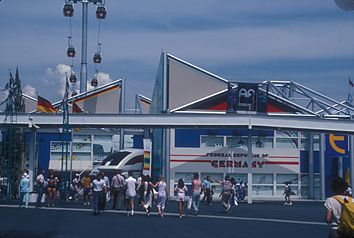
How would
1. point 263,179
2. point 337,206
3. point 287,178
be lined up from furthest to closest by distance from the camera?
1. point 287,178
2. point 263,179
3. point 337,206

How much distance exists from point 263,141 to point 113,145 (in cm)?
1395

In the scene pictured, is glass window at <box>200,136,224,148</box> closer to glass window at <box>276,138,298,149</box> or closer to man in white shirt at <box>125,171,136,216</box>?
glass window at <box>276,138,298,149</box>

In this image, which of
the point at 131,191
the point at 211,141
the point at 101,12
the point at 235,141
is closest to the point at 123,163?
the point at 211,141

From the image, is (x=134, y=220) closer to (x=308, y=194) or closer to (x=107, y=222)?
(x=107, y=222)

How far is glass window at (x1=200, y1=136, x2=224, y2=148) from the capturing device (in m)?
43.7

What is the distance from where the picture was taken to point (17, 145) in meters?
35.9

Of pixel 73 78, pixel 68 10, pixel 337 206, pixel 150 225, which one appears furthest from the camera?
pixel 73 78

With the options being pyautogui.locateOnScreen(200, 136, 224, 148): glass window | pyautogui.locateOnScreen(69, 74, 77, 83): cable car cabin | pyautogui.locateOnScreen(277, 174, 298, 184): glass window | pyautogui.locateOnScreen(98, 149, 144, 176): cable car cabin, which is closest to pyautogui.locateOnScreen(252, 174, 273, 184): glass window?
pyautogui.locateOnScreen(277, 174, 298, 184): glass window

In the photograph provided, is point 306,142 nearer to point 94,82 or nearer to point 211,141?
point 211,141

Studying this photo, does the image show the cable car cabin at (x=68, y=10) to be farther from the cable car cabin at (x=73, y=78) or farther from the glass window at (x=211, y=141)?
the glass window at (x=211, y=141)

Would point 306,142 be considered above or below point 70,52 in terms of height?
below

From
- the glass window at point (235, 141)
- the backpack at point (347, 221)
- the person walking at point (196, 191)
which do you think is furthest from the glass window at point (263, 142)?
the backpack at point (347, 221)

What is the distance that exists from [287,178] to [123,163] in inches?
457

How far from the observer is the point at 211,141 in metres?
43.9
